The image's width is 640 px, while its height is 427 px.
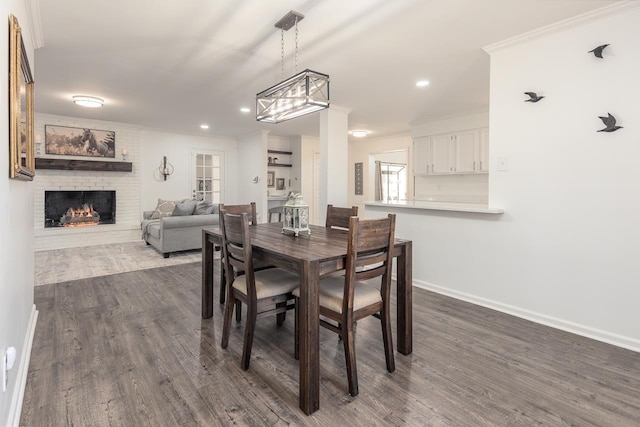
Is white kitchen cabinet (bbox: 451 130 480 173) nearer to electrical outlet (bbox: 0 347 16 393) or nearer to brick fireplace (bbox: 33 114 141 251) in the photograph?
electrical outlet (bbox: 0 347 16 393)

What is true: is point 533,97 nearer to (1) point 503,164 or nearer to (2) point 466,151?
(1) point 503,164

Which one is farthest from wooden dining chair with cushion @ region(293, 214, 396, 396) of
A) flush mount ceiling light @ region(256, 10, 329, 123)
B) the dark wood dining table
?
flush mount ceiling light @ region(256, 10, 329, 123)

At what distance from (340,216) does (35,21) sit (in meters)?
2.88

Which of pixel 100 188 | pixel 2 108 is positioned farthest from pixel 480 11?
pixel 100 188

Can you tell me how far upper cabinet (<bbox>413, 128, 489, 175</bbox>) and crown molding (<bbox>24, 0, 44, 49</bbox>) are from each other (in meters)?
5.70

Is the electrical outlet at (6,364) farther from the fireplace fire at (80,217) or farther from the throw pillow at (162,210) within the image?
the fireplace fire at (80,217)

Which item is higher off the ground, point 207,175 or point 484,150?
point 484,150

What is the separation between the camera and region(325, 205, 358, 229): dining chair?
290cm

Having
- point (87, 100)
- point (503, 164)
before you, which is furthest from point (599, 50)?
point (87, 100)

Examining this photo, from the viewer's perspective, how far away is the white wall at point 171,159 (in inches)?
284

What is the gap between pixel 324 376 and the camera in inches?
78.0

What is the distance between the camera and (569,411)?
5.46 ft

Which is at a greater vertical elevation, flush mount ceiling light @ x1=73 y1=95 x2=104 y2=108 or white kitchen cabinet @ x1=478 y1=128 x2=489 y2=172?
flush mount ceiling light @ x1=73 y1=95 x2=104 y2=108

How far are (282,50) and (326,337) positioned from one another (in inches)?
103
